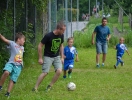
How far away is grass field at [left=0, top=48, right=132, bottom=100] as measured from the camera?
9211 mm

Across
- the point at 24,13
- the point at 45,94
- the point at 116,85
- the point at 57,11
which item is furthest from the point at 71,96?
the point at 57,11

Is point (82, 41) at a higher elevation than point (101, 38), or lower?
lower

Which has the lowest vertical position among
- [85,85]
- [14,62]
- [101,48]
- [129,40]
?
[129,40]

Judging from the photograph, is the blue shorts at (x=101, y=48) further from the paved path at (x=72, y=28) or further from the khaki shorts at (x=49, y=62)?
the paved path at (x=72, y=28)

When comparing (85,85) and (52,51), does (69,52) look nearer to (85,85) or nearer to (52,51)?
(85,85)

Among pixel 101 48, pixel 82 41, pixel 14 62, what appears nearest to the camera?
pixel 14 62

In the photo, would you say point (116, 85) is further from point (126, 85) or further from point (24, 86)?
point (24, 86)

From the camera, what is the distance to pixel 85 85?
1088cm

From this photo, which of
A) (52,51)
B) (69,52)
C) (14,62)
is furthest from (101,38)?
(14,62)

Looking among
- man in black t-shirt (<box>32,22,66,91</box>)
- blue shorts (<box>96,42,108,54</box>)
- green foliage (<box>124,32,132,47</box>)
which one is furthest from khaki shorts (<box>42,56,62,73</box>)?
green foliage (<box>124,32,132,47</box>)

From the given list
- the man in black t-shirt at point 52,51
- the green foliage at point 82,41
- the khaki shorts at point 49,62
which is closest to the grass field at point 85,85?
the man in black t-shirt at point 52,51

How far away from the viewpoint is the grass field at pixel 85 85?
921cm

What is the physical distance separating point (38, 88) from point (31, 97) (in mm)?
1540

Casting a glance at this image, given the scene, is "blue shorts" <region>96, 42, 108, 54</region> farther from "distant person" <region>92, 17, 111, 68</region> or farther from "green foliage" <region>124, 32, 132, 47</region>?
"green foliage" <region>124, 32, 132, 47</region>
